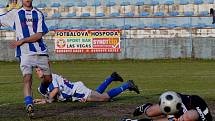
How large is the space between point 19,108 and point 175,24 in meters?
25.5

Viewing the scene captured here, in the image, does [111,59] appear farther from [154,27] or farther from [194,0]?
[194,0]

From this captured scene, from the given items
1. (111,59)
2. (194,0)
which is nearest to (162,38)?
(111,59)

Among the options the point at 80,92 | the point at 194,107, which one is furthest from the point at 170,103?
the point at 80,92

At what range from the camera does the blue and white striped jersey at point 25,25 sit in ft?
38.5

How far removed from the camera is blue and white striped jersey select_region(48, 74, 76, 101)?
1373 centimetres

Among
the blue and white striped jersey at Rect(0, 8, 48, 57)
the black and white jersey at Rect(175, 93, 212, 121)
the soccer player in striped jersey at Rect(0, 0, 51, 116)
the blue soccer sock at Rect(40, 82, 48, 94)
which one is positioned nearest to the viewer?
the black and white jersey at Rect(175, 93, 212, 121)

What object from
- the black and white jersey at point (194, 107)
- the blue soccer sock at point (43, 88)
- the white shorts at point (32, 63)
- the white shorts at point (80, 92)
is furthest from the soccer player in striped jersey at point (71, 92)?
the black and white jersey at point (194, 107)

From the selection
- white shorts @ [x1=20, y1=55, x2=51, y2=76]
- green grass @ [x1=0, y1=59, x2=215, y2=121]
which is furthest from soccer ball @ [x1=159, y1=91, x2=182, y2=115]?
white shorts @ [x1=20, y1=55, x2=51, y2=76]

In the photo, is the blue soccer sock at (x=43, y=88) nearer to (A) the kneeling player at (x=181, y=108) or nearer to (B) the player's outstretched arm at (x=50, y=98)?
(B) the player's outstretched arm at (x=50, y=98)

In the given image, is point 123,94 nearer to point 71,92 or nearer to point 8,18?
point 71,92

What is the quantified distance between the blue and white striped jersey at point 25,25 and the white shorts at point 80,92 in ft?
7.92

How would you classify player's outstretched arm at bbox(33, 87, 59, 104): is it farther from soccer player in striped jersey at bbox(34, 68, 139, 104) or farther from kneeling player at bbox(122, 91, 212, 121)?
kneeling player at bbox(122, 91, 212, 121)

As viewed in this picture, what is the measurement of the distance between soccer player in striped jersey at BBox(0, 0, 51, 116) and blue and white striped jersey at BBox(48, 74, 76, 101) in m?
1.82

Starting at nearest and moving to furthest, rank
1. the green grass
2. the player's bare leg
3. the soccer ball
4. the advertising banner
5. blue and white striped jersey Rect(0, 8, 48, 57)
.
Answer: the soccer ball
the player's bare leg
blue and white striped jersey Rect(0, 8, 48, 57)
the green grass
the advertising banner
